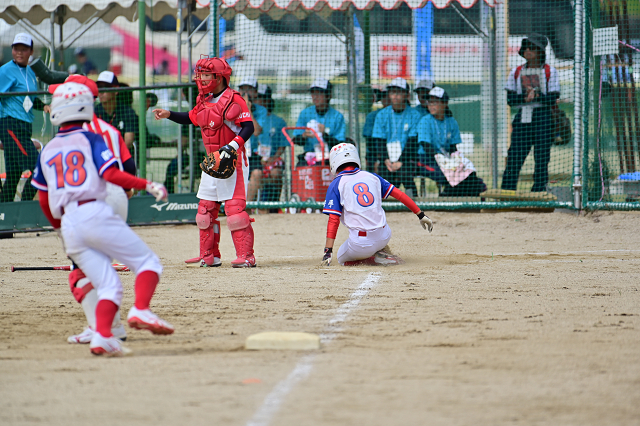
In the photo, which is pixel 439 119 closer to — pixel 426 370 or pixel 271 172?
pixel 271 172

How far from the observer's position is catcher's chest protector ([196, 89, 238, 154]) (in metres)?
7.91

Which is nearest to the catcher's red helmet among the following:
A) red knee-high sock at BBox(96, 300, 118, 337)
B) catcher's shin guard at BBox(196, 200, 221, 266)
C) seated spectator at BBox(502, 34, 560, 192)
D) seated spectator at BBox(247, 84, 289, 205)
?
catcher's shin guard at BBox(196, 200, 221, 266)

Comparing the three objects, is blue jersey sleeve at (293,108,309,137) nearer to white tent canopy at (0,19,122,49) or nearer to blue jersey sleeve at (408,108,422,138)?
blue jersey sleeve at (408,108,422,138)

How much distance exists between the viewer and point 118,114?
11.8 m

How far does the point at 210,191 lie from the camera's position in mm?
8008

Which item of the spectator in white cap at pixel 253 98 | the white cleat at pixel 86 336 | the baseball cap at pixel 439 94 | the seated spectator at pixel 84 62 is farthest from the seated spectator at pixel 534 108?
the seated spectator at pixel 84 62

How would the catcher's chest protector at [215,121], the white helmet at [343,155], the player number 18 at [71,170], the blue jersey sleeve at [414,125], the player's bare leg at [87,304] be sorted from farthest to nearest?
the blue jersey sleeve at [414,125] → the white helmet at [343,155] → the catcher's chest protector at [215,121] → the player's bare leg at [87,304] → the player number 18 at [71,170]

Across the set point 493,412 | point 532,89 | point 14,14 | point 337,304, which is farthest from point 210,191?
point 14,14

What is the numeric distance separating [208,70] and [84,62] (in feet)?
53.6

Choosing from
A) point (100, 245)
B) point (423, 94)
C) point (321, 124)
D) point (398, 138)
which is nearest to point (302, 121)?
point (321, 124)

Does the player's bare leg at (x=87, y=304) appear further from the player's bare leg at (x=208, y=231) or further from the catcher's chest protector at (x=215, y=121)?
the catcher's chest protector at (x=215, y=121)

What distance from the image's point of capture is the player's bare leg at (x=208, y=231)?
800cm

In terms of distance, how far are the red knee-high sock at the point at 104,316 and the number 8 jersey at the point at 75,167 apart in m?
0.61

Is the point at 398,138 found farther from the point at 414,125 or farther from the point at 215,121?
the point at 215,121
